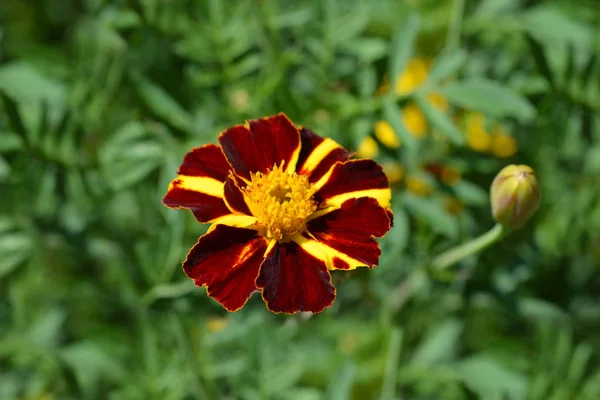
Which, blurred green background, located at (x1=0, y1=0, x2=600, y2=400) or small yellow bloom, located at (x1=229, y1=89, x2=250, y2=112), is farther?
small yellow bloom, located at (x1=229, y1=89, x2=250, y2=112)

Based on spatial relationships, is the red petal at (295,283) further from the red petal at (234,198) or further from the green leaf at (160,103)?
the green leaf at (160,103)

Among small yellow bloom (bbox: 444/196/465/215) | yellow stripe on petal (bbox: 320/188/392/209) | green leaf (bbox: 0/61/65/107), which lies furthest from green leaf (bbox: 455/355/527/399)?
green leaf (bbox: 0/61/65/107)

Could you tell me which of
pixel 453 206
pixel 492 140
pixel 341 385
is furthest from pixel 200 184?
pixel 492 140

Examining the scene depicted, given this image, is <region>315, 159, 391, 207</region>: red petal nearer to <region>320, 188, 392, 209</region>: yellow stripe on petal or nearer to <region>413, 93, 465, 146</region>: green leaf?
<region>320, 188, 392, 209</region>: yellow stripe on petal

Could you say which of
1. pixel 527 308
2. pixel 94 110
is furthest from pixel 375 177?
pixel 94 110

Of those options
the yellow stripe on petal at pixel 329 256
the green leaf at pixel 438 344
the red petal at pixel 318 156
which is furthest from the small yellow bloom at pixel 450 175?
the yellow stripe on petal at pixel 329 256

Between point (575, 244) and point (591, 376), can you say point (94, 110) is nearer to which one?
point (575, 244)
